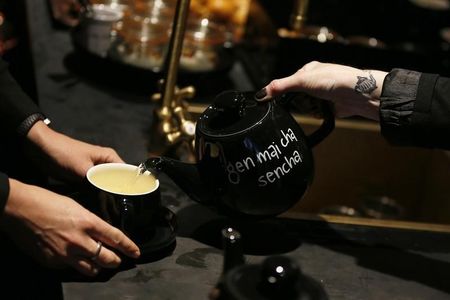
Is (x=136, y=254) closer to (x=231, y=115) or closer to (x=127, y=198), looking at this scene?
(x=127, y=198)

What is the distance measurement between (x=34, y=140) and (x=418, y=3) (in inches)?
54.7

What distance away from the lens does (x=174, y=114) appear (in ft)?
4.60

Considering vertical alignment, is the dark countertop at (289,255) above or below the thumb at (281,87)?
below

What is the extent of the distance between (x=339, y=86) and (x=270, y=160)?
0.23 m

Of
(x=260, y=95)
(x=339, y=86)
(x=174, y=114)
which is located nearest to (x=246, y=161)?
(x=260, y=95)

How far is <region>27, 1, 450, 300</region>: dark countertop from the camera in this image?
981 mm

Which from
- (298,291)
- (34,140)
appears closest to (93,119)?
(34,140)

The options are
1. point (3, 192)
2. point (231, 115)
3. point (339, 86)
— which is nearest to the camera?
point (3, 192)

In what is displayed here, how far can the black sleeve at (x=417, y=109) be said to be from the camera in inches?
44.5

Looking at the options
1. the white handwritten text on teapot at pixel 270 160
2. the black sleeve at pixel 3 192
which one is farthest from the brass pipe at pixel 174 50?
the black sleeve at pixel 3 192

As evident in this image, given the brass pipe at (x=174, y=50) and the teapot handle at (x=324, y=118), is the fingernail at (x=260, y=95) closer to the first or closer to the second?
the teapot handle at (x=324, y=118)

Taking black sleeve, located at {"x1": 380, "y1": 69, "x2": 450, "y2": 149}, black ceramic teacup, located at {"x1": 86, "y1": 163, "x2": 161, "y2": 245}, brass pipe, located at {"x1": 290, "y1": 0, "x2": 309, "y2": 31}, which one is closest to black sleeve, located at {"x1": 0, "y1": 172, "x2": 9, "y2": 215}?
black ceramic teacup, located at {"x1": 86, "y1": 163, "x2": 161, "y2": 245}

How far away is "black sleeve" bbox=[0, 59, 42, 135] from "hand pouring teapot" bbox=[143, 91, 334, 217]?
13.7 inches

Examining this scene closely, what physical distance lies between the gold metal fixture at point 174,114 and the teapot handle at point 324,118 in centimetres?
28
